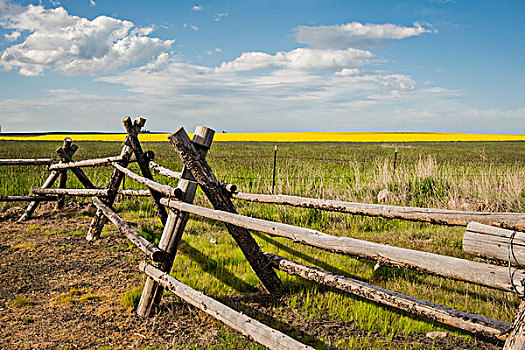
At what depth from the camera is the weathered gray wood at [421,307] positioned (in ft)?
9.98

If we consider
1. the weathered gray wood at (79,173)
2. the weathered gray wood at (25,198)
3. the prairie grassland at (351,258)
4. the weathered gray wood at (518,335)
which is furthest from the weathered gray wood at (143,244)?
the weathered gray wood at (518,335)

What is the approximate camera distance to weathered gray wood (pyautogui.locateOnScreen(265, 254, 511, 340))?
304 cm

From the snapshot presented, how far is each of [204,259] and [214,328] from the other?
1941mm

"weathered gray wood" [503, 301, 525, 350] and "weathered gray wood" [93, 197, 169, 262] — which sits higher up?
"weathered gray wood" [503, 301, 525, 350]

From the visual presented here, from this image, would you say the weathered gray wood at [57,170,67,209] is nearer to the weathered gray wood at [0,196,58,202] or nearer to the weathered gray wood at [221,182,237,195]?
the weathered gray wood at [0,196,58,202]

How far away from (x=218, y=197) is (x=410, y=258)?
210 cm

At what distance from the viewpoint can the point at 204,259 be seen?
5.82 meters

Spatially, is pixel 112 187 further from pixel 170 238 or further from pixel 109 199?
pixel 170 238

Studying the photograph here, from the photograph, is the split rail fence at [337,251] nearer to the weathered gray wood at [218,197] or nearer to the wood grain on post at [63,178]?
the weathered gray wood at [218,197]

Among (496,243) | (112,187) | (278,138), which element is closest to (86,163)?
(112,187)

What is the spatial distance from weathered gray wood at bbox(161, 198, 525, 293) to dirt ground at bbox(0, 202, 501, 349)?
1.11 metres

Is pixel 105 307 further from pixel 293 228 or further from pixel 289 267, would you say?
pixel 293 228

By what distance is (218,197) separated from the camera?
416cm

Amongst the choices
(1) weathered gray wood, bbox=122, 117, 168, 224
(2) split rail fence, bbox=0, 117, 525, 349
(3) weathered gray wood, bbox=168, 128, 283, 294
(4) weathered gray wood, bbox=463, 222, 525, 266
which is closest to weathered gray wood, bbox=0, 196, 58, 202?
(1) weathered gray wood, bbox=122, 117, 168, 224
